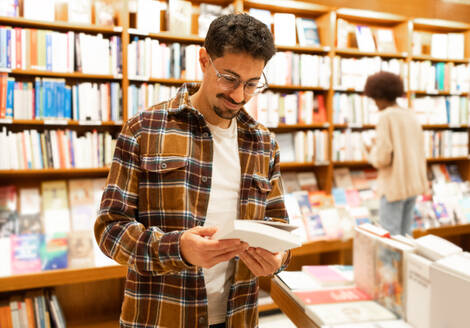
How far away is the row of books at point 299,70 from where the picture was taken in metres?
3.51

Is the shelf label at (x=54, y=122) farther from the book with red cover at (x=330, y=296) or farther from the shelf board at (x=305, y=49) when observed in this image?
the book with red cover at (x=330, y=296)

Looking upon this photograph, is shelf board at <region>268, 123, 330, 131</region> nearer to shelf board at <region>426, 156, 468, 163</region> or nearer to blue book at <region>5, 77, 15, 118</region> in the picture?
shelf board at <region>426, 156, 468, 163</region>

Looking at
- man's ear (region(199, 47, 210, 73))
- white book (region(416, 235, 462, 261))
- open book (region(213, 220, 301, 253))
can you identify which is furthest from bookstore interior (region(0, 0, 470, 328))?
man's ear (region(199, 47, 210, 73))

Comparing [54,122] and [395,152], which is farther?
[395,152]

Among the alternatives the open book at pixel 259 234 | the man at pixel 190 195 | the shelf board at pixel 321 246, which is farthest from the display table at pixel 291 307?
the shelf board at pixel 321 246

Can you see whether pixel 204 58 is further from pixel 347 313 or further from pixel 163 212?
pixel 347 313

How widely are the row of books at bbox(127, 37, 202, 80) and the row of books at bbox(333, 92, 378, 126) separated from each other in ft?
4.46

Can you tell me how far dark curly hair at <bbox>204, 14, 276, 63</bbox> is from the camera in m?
1.09

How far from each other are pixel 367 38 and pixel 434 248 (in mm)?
3051

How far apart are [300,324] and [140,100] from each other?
2126 mm

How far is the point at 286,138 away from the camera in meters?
3.71

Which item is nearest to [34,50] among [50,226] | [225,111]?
[50,226]

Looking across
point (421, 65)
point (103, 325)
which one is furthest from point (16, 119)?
point (421, 65)

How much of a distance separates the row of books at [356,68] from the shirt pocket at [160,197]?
295cm
